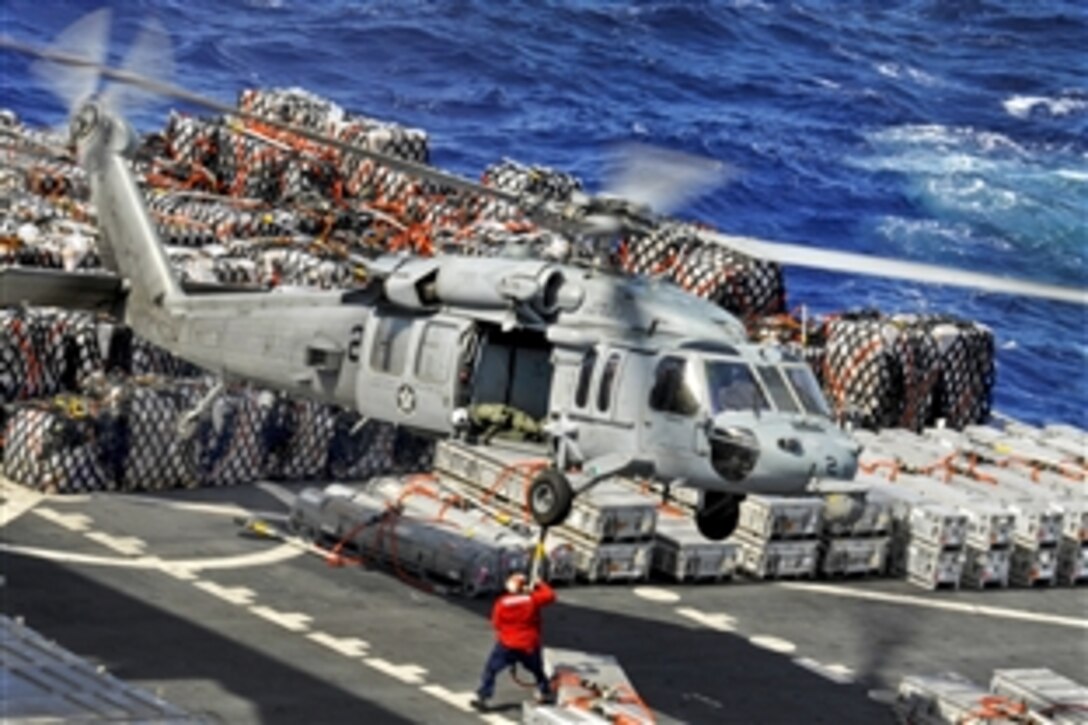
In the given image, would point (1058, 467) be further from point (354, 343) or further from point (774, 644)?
point (354, 343)

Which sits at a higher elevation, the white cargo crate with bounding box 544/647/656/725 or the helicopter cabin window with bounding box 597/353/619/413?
the helicopter cabin window with bounding box 597/353/619/413

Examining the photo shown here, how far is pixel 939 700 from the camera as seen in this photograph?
103 feet

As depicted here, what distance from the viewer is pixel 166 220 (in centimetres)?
4550

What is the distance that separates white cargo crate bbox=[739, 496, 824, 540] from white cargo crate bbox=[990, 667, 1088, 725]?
17.7 ft

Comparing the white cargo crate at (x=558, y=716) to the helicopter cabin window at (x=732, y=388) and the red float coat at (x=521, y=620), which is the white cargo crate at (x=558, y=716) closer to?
the red float coat at (x=521, y=620)

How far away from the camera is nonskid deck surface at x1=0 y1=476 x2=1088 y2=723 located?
30234mm

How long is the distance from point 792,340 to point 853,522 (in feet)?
23.7

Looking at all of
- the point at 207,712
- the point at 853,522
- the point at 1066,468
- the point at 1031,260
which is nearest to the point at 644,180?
the point at 207,712

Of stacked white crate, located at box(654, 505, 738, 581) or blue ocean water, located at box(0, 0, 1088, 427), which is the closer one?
stacked white crate, located at box(654, 505, 738, 581)

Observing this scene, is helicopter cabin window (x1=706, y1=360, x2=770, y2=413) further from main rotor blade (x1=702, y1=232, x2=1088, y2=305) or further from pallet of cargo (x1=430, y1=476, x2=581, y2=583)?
pallet of cargo (x1=430, y1=476, x2=581, y2=583)

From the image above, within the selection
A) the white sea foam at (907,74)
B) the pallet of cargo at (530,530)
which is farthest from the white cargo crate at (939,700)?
the white sea foam at (907,74)

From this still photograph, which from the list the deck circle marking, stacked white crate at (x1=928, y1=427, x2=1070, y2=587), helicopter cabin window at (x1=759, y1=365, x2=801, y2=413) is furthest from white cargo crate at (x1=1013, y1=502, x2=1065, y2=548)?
helicopter cabin window at (x1=759, y1=365, x2=801, y2=413)

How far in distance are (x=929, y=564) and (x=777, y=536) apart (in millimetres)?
2663

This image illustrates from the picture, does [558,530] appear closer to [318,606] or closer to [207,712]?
[318,606]
